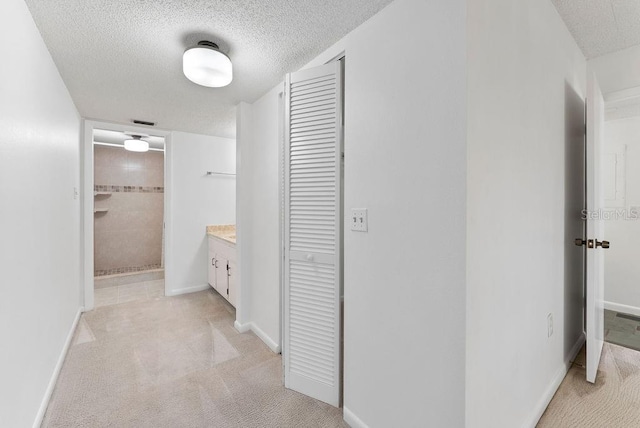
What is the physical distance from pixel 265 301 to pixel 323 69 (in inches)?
75.9

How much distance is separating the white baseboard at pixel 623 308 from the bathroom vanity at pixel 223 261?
3.78 m

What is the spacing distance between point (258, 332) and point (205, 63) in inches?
87.8

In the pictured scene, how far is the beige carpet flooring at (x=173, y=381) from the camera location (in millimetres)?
1627

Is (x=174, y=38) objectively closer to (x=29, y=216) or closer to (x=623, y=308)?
(x=29, y=216)

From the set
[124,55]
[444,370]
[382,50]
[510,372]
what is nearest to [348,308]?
[444,370]

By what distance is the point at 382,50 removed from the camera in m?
1.40

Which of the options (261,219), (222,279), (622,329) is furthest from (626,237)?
(222,279)

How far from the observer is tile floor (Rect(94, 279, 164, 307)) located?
3.57 m

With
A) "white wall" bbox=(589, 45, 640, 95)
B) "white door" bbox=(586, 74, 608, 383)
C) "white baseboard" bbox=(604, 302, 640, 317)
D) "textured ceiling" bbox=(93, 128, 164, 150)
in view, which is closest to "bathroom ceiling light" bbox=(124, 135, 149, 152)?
"textured ceiling" bbox=(93, 128, 164, 150)

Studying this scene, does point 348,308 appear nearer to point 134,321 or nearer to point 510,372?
point 510,372

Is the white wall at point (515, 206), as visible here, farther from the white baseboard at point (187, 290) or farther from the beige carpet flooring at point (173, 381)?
the white baseboard at point (187, 290)

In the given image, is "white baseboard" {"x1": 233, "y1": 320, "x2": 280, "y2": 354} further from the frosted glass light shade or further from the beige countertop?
the frosted glass light shade

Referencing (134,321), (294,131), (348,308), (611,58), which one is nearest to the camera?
(348,308)

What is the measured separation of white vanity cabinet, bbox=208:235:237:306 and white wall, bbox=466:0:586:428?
2.43 metres
